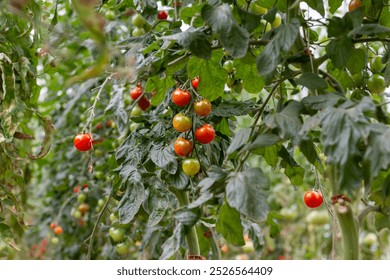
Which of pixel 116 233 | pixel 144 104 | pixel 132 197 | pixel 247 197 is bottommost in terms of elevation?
pixel 116 233

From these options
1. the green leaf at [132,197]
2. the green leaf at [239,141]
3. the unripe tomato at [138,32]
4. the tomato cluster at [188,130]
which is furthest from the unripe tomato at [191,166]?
the unripe tomato at [138,32]

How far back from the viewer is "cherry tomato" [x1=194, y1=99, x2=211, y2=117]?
1107 mm

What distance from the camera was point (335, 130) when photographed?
25.9 inches

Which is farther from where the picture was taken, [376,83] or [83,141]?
[83,141]

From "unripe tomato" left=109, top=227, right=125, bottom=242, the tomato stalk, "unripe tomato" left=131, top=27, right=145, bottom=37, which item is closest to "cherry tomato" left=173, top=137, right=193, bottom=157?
the tomato stalk

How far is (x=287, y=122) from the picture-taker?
28.7 inches

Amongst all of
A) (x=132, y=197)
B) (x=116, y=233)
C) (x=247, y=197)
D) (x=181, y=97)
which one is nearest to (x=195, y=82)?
A: (x=181, y=97)

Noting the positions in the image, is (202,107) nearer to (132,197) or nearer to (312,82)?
(132,197)

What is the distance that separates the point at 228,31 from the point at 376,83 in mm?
425

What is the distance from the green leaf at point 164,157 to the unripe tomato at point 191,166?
0.02 metres

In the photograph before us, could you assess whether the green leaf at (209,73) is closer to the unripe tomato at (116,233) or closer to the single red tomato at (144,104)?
the single red tomato at (144,104)

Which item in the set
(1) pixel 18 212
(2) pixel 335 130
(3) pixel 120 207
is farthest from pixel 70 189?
(2) pixel 335 130
